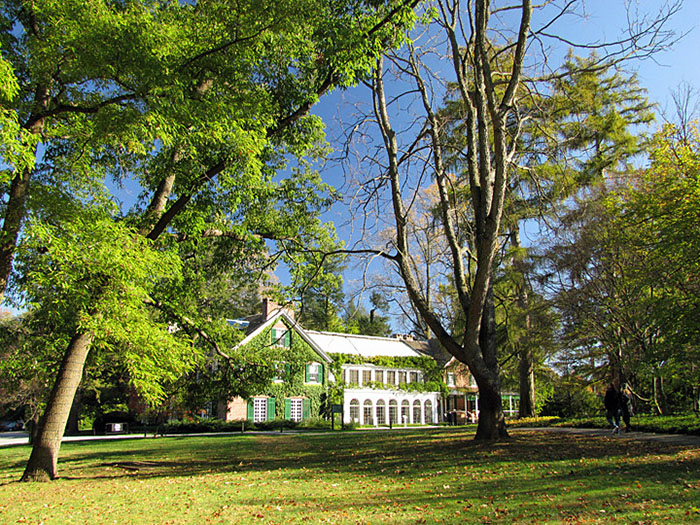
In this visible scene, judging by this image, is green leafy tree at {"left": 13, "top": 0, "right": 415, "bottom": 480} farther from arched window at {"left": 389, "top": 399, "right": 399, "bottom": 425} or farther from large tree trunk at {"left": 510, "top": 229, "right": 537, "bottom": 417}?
arched window at {"left": 389, "top": 399, "right": 399, "bottom": 425}

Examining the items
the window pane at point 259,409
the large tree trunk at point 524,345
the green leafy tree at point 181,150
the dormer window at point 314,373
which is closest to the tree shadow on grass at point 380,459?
the green leafy tree at point 181,150

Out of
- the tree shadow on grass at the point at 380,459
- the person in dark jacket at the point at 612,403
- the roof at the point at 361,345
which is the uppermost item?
the roof at the point at 361,345

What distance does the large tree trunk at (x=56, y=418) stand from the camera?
31.3 ft

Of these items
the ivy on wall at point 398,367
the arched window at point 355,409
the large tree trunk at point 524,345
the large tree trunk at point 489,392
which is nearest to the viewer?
the large tree trunk at point 489,392

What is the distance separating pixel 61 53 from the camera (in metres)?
9.80

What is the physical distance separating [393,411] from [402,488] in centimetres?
3350

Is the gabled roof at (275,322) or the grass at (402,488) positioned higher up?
the gabled roof at (275,322)

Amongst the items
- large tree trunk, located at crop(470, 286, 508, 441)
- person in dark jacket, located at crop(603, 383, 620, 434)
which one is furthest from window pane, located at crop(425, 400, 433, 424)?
large tree trunk, located at crop(470, 286, 508, 441)

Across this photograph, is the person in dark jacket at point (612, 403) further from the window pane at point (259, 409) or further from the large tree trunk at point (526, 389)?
the window pane at point (259, 409)

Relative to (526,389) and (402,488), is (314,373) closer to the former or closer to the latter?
(526,389)

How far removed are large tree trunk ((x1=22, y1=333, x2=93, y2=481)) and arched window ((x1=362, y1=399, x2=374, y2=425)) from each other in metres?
29.5

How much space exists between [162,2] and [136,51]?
18.5ft

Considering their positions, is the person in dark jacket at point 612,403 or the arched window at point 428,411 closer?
the person in dark jacket at point 612,403

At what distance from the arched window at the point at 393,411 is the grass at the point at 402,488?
93.5 feet
